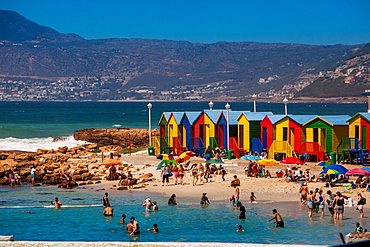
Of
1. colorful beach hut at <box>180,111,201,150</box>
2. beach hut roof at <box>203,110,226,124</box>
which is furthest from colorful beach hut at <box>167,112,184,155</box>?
beach hut roof at <box>203,110,226,124</box>

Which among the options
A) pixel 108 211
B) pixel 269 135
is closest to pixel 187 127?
pixel 269 135

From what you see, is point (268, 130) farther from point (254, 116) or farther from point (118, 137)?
point (118, 137)

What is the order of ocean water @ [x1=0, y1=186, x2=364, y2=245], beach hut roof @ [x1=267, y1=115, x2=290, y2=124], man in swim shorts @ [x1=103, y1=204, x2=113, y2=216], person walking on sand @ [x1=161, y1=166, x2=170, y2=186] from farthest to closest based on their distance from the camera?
beach hut roof @ [x1=267, y1=115, x2=290, y2=124] → person walking on sand @ [x1=161, y1=166, x2=170, y2=186] → man in swim shorts @ [x1=103, y1=204, x2=113, y2=216] → ocean water @ [x1=0, y1=186, x2=364, y2=245]

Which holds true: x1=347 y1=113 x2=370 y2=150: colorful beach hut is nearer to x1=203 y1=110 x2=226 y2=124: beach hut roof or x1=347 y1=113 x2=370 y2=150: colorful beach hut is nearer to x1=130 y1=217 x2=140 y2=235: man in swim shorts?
x1=203 y1=110 x2=226 y2=124: beach hut roof

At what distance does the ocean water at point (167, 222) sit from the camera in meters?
19.9

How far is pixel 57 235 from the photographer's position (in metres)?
20.6

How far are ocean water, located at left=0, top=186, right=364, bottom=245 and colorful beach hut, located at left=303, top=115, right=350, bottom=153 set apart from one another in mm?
9207

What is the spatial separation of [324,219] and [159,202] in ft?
25.7

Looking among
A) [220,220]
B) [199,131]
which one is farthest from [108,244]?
[199,131]

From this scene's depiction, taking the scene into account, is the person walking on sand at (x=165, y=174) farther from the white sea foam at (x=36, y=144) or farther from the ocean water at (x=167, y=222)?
the white sea foam at (x=36, y=144)

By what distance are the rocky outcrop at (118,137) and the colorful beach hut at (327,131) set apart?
1057 inches

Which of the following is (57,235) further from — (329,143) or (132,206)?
(329,143)

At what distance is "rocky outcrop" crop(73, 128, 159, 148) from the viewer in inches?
2354

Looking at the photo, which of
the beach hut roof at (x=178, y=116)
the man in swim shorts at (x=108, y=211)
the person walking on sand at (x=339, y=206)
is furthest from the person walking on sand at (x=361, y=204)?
the beach hut roof at (x=178, y=116)
